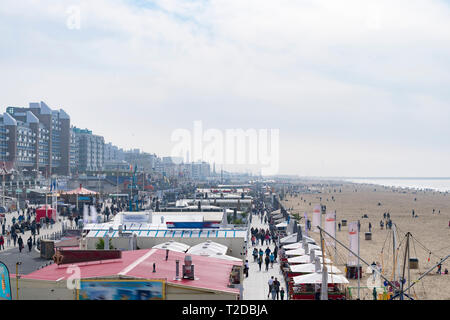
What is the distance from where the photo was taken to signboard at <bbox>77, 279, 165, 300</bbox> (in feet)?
35.4

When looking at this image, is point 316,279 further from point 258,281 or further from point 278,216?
point 278,216

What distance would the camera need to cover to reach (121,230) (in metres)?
24.2

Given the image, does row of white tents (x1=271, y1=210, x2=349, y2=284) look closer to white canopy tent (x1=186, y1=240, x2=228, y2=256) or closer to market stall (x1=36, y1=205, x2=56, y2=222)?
white canopy tent (x1=186, y1=240, x2=228, y2=256)

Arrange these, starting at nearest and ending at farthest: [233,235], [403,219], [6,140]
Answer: [233,235]
[403,219]
[6,140]

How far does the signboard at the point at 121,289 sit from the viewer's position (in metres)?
10.8

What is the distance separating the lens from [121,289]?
35.6 ft

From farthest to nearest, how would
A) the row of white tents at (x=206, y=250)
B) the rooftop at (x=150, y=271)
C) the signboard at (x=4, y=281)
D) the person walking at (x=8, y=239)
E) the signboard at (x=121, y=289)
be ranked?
the person walking at (x=8, y=239)
the row of white tents at (x=206, y=250)
the rooftop at (x=150, y=271)
the signboard at (x=121, y=289)
the signboard at (x=4, y=281)

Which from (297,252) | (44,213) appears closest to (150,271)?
(297,252)

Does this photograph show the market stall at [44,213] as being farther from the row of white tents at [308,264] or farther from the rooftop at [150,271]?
the rooftop at [150,271]

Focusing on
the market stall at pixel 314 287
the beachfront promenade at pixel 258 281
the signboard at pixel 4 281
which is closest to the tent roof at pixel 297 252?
the beachfront promenade at pixel 258 281
